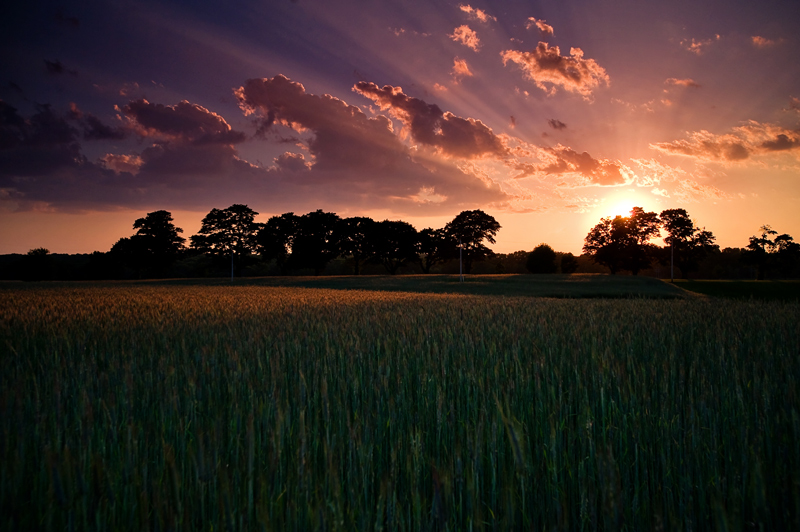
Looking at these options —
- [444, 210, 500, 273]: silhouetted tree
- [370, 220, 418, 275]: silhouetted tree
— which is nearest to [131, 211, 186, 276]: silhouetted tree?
[370, 220, 418, 275]: silhouetted tree

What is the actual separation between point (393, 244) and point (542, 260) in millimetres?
34022

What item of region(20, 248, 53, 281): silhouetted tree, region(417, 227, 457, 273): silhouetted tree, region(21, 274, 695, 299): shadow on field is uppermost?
region(417, 227, 457, 273): silhouetted tree

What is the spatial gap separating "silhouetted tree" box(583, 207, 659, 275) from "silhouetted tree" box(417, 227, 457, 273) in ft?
94.9

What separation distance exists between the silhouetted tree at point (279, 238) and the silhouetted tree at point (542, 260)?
1995 inches

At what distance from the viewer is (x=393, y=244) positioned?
7194 cm

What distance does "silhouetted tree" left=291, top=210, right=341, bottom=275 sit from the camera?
2670 inches

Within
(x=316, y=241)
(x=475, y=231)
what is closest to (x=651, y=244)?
(x=475, y=231)

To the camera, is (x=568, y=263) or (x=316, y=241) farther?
(x=568, y=263)

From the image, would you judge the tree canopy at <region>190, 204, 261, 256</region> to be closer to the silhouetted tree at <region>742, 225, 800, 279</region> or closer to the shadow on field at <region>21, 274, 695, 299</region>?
the shadow on field at <region>21, 274, 695, 299</region>

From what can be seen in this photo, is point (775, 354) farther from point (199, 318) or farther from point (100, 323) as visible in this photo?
point (100, 323)

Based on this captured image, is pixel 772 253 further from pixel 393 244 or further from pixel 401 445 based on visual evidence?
pixel 401 445

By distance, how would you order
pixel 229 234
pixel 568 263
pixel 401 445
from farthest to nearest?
1. pixel 568 263
2. pixel 229 234
3. pixel 401 445

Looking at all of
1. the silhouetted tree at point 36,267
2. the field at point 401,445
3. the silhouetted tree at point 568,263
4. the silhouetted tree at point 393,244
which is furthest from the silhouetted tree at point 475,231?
the silhouetted tree at point 36,267

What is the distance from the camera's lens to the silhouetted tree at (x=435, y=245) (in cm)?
7325
